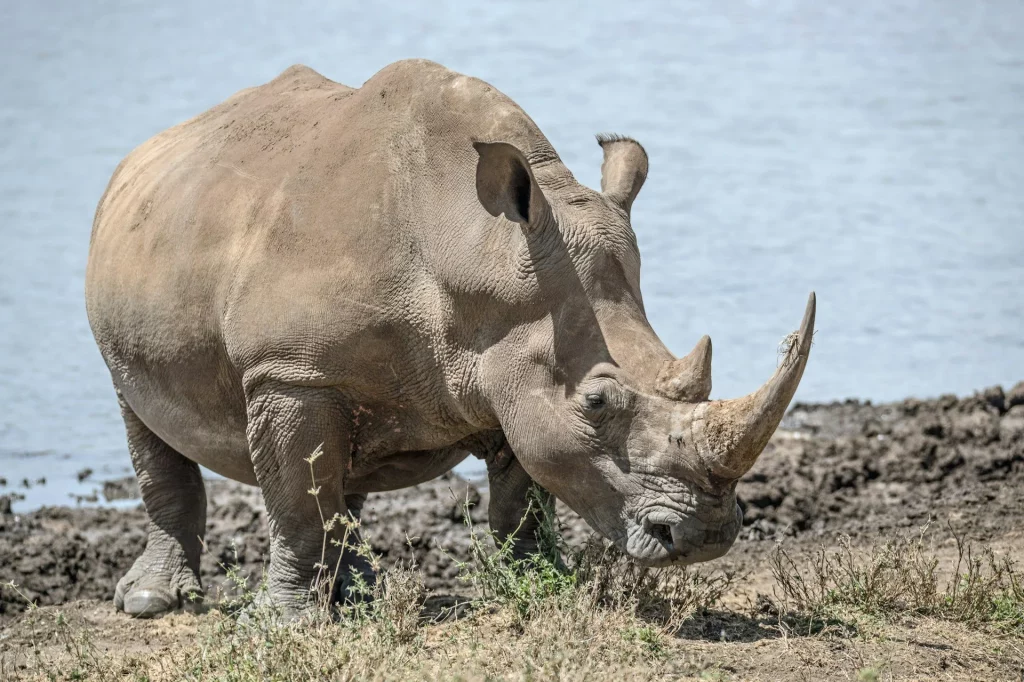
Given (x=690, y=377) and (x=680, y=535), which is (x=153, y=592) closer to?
(x=680, y=535)

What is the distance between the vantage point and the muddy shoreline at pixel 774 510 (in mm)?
9117

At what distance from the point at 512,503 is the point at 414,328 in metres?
1.13

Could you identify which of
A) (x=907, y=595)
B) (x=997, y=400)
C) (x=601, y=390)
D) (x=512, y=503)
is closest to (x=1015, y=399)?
(x=997, y=400)

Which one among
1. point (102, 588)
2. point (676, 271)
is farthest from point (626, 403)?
point (676, 271)

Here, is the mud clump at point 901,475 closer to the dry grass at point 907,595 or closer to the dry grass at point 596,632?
the dry grass at point 907,595

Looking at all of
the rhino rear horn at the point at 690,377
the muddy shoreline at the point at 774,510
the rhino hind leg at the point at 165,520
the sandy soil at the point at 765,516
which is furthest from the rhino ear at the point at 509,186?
the rhino hind leg at the point at 165,520

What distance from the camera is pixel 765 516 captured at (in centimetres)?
977

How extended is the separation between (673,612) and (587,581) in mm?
378

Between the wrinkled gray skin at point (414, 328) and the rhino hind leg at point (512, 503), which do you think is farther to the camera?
the rhino hind leg at point (512, 503)

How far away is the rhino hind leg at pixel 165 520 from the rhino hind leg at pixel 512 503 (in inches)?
79.2

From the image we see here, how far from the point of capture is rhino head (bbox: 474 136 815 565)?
19.5 ft

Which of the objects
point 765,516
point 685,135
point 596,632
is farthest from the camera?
point 685,135

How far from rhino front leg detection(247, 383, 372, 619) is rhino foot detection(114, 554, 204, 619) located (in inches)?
54.1

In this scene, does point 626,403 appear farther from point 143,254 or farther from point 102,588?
point 102,588
